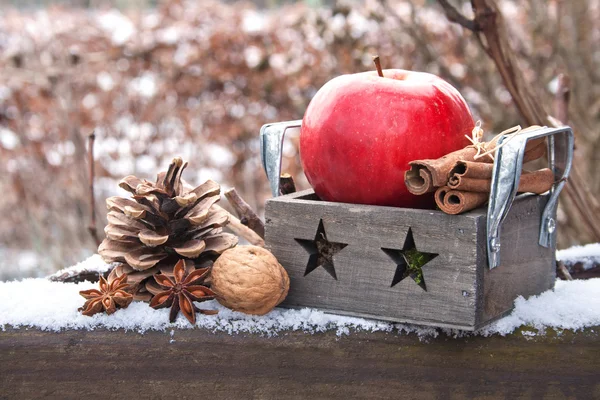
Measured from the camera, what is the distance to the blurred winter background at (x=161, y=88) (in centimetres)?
308

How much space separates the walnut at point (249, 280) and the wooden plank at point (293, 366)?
54mm

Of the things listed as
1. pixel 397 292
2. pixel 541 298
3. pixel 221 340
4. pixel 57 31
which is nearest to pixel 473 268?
pixel 397 292

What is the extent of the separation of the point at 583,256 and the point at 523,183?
47 centimetres

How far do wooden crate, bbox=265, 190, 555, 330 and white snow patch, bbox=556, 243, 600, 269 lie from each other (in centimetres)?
30

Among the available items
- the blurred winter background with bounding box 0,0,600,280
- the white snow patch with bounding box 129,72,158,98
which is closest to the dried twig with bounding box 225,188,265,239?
the blurred winter background with bounding box 0,0,600,280

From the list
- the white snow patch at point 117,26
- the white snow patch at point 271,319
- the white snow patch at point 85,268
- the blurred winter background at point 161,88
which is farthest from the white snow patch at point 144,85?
the white snow patch at point 271,319

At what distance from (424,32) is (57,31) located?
Result: 1672 millimetres

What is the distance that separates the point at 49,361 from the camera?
113 centimetres

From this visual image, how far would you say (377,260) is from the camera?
1.12 meters

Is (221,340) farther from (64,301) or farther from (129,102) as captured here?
(129,102)

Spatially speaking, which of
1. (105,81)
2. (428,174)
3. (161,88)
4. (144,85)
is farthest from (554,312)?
(105,81)

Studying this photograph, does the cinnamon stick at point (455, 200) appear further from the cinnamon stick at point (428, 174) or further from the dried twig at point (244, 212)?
the dried twig at point (244, 212)

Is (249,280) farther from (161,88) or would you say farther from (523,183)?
(161,88)

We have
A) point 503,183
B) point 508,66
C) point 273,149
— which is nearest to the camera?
point 503,183
